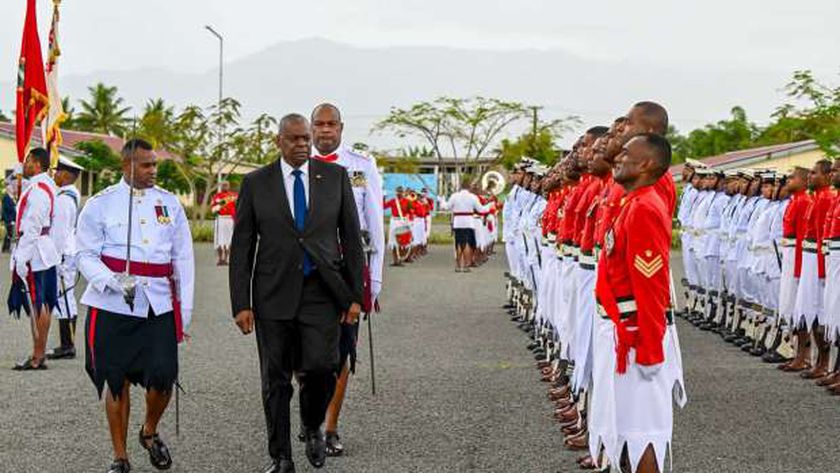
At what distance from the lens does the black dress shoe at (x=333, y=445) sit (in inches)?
324

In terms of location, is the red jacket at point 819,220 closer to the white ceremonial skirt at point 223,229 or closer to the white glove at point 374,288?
the white glove at point 374,288

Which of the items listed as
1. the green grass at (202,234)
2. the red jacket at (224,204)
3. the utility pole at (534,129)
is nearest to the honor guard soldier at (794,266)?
the red jacket at (224,204)

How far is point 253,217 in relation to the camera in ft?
24.8

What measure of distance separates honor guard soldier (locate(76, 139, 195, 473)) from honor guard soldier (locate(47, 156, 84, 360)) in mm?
4802

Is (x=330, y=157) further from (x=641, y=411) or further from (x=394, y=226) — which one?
(x=394, y=226)

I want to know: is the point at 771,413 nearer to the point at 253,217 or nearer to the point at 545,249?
the point at 545,249

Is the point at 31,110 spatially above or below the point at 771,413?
above

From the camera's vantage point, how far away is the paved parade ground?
26.3ft

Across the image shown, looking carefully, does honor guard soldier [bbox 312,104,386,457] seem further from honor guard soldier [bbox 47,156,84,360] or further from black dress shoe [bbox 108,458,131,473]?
honor guard soldier [bbox 47,156,84,360]

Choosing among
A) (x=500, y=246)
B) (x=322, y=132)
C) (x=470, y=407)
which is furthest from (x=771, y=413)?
(x=500, y=246)

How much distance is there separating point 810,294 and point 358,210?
516 cm

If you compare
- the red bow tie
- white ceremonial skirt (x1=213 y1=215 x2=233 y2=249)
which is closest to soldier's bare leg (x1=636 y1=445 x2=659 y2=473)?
the red bow tie

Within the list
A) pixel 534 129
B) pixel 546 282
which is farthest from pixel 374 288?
pixel 534 129

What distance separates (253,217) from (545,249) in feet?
15.5
